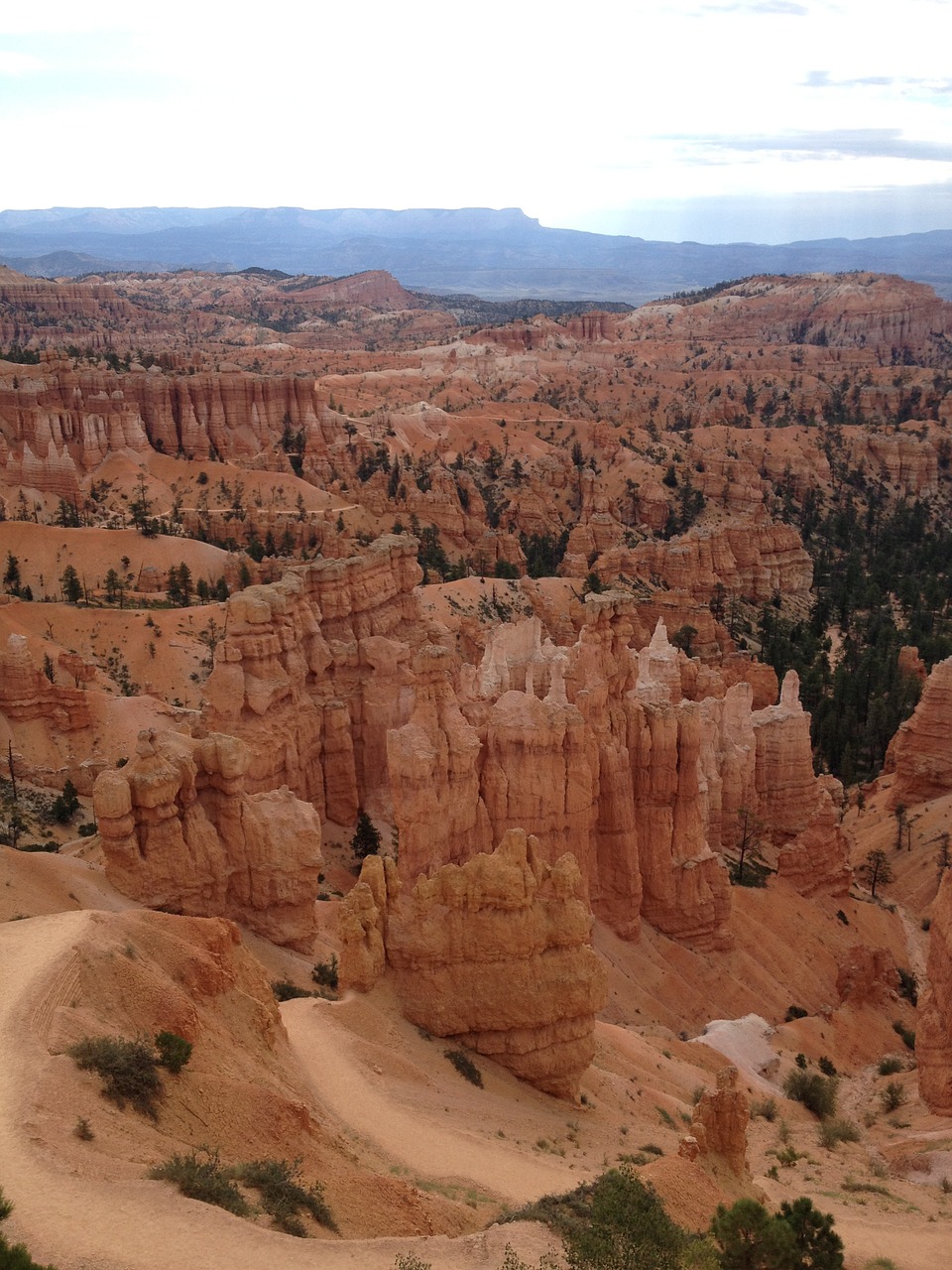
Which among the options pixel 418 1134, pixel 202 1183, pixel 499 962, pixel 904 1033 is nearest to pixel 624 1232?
pixel 418 1134

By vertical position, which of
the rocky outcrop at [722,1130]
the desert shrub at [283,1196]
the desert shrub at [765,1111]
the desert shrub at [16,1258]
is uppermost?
the desert shrub at [16,1258]

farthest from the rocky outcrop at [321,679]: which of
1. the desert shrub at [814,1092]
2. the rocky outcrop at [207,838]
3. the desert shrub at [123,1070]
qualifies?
the desert shrub at [123,1070]

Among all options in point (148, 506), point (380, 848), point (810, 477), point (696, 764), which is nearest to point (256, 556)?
point (148, 506)

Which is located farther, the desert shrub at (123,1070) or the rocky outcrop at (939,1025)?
the rocky outcrop at (939,1025)

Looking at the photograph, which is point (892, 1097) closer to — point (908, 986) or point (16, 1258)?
point (908, 986)

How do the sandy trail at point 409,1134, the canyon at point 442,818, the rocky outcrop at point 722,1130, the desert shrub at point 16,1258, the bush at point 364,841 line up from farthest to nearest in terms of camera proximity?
the bush at point 364,841 < the rocky outcrop at point 722,1130 < the canyon at point 442,818 < the sandy trail at point 409,1134 < the desert shrub at point 16,1258

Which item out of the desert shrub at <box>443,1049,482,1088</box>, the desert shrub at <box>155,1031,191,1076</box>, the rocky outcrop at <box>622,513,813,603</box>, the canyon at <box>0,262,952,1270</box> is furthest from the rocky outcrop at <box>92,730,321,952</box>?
the rocky outcrop at <box>622,513,813,603</box>

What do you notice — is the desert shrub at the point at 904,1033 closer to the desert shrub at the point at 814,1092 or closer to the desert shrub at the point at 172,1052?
→ the desert shrub at the point at 814,1092
